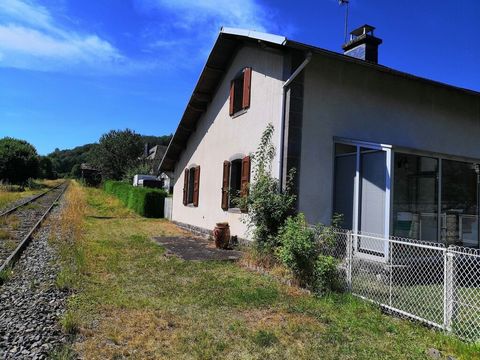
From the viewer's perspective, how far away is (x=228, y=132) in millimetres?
12516

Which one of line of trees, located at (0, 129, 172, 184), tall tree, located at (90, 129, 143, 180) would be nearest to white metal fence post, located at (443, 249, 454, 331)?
line of trees, located at (0, 129, 172, 184)

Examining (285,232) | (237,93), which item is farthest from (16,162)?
(285,232)

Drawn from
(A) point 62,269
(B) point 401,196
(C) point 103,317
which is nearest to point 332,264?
(B) point 401,196

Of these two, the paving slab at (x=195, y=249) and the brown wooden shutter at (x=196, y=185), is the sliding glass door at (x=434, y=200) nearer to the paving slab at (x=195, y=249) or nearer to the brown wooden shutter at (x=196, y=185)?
the paving slab at (x=195, y=249)

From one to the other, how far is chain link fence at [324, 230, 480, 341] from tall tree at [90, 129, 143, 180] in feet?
172

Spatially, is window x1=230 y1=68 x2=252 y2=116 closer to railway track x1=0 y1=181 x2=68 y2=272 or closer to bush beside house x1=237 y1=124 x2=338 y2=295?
bush beside house x1=237 y1=124 x2=338 y2=295

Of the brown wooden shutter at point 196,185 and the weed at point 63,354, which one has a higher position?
the brown wooden shutter at point 196,185

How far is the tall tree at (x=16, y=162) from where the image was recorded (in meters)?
42.5

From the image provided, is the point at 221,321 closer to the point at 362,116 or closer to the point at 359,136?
the point at 359,136

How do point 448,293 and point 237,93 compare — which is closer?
point 448,293

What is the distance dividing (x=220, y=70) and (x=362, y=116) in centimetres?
558

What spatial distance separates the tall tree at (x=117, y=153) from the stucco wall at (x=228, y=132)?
42.6m

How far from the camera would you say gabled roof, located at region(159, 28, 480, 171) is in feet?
27.9

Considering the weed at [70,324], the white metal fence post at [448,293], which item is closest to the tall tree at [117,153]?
the weed at [70,324]
